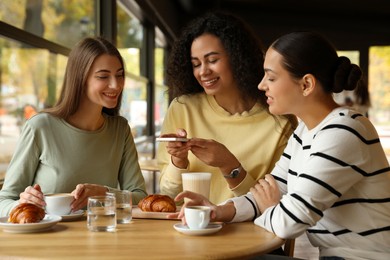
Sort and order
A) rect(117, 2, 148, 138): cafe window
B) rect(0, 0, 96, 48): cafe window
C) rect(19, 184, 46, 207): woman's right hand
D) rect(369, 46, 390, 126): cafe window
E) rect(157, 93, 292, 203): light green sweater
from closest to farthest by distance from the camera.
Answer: rect(19, 184, 46, 207): woman's right hand → rect(157, 93, 292, 203): light green sweater → rect(0, 0, 96, 48): cafe window → rect(117, 2, 148, 138): cafe window → rect(369, 46, 390, 126): cafe window

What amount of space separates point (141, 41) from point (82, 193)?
5297 mm

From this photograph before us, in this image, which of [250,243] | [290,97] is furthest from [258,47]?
[250,243]

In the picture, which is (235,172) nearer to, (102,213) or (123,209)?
(123,209)

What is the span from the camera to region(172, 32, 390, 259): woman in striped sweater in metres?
1.36

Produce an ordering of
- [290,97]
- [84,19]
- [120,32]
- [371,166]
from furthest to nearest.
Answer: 1. [120,32]
2. [84,19]
3. [290,97]
4. [371,166]

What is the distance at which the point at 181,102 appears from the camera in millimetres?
2180

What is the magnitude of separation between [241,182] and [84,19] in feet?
8.94

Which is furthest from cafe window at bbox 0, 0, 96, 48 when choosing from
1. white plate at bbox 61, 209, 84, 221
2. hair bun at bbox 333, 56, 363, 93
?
hair bun at bbox 333, 56, 363, 93

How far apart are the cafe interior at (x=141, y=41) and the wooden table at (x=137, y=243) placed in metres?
0.09

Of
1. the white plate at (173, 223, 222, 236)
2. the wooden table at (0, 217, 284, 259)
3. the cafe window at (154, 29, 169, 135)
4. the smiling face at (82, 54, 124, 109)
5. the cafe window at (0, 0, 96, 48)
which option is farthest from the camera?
the cafe window at (154, 29, 169, 135)

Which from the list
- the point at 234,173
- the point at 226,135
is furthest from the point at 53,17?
the point at 234,173

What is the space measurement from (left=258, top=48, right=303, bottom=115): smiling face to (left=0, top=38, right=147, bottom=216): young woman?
614 mm

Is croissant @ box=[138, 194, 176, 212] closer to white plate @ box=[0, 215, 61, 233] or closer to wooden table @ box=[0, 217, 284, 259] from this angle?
wooden table @ box=[0, 217, 284, 259]

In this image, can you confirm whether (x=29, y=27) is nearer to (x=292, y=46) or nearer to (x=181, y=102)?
(x=181, y=102)
